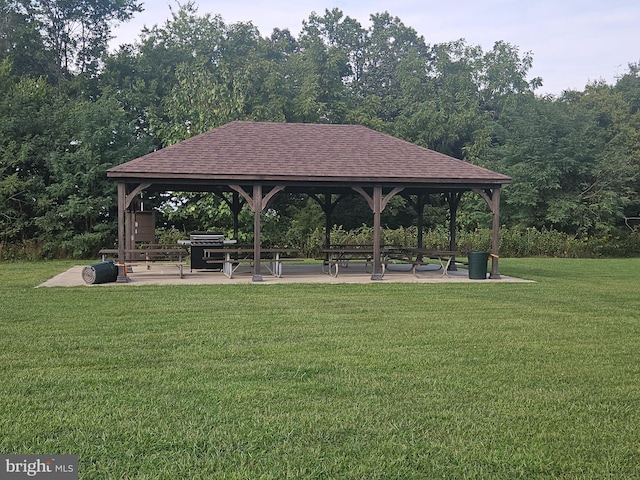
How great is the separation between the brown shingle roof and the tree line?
856 centimetres

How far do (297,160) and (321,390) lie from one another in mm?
10609

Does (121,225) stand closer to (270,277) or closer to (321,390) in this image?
(270,277)

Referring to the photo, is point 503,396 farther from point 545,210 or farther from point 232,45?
point 232,45

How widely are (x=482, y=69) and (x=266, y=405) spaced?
4520 centimetres

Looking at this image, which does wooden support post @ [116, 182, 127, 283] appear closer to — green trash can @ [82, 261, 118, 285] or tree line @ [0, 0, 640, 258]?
green trash can @ [82, 261, 118, 285]

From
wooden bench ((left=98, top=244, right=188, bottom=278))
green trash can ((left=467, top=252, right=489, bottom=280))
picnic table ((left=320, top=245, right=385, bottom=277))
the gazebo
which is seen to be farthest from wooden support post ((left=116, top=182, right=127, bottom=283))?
green trash can ((left=467, top=252, right=489, bottom=280))

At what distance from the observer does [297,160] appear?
50.1 feet

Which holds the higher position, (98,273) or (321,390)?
(98,273)

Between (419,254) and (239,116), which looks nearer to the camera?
(419,254)

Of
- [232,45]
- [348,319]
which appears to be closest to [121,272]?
[348,319]

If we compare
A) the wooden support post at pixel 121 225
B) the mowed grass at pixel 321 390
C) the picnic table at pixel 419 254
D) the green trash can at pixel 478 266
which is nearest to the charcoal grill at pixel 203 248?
the wooden support post at pixel 121 225

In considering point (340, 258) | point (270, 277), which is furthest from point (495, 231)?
point (270, 277)

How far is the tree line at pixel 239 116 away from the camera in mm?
23984

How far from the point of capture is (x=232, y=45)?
39.6 metres
